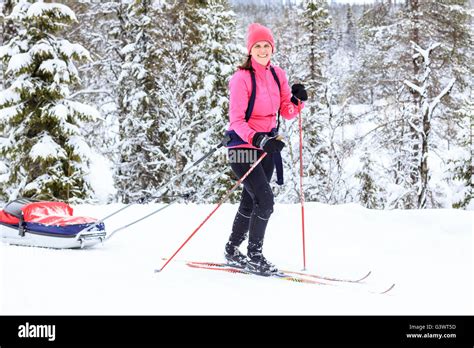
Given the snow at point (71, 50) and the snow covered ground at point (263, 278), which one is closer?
the snow covered ground at point (263, 278)

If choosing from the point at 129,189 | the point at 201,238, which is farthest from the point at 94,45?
the point at 201,238

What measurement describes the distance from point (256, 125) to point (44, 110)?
29.0ft

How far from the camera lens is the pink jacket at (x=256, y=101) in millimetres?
4324

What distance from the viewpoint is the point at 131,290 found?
12.0 feet

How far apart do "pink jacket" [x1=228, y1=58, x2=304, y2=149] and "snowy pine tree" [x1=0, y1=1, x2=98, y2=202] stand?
323 inches

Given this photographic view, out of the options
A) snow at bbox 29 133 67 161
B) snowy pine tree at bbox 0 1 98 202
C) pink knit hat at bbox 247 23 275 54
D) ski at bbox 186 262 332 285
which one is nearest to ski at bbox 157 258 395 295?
ski at bbox 186 262 332 285

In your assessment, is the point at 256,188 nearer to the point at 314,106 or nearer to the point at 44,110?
the point at 44,110

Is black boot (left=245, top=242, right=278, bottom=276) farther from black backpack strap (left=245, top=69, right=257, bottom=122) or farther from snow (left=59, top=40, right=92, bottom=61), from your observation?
snow (left=59, top=40, right=92, bottom=61)

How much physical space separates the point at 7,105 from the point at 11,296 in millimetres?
10027

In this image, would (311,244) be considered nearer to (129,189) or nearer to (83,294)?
(83,294)

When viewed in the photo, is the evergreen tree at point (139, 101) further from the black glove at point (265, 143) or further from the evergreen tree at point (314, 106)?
the black glove at point (265, 143)

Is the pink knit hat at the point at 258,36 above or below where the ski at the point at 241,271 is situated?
above

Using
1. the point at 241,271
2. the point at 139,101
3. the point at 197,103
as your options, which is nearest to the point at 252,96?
the point at 241,271

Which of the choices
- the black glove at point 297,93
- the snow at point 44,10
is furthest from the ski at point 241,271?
the snow at point 44,10
